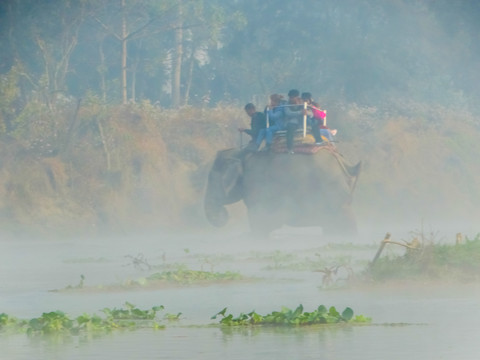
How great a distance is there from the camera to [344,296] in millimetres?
19047

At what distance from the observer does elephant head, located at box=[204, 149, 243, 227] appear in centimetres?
2884

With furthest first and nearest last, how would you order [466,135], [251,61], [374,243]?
[251,61] → [466,135] → [374,243]

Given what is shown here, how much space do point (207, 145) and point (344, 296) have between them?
62.5 ft

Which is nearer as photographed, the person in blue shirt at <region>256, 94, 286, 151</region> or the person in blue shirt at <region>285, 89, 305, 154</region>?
the person in blue shirt at <region>285, 89, 305, 154</region>

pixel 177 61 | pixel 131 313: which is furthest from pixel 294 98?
pixel 177 61

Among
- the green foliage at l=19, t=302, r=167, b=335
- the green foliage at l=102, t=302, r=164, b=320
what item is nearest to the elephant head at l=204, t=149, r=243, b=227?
the green foliage at l=102, t=302, r=164, b=320

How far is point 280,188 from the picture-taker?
28.7m

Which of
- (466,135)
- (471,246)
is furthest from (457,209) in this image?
(471,246)

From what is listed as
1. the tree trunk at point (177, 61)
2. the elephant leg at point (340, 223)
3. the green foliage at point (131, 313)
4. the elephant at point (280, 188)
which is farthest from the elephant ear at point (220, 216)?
the tree trunk at point (177, 61)

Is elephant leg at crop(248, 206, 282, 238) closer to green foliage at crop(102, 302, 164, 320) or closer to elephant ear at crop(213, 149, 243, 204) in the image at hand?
elephant ear at crop(213, 149, 243, 204)

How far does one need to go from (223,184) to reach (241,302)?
33.5 feet

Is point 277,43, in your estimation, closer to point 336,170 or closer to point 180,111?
point 180,111

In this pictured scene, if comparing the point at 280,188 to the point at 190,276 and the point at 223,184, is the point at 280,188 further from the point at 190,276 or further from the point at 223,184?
the point at 190,276

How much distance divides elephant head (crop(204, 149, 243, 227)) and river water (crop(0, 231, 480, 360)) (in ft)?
1.88
